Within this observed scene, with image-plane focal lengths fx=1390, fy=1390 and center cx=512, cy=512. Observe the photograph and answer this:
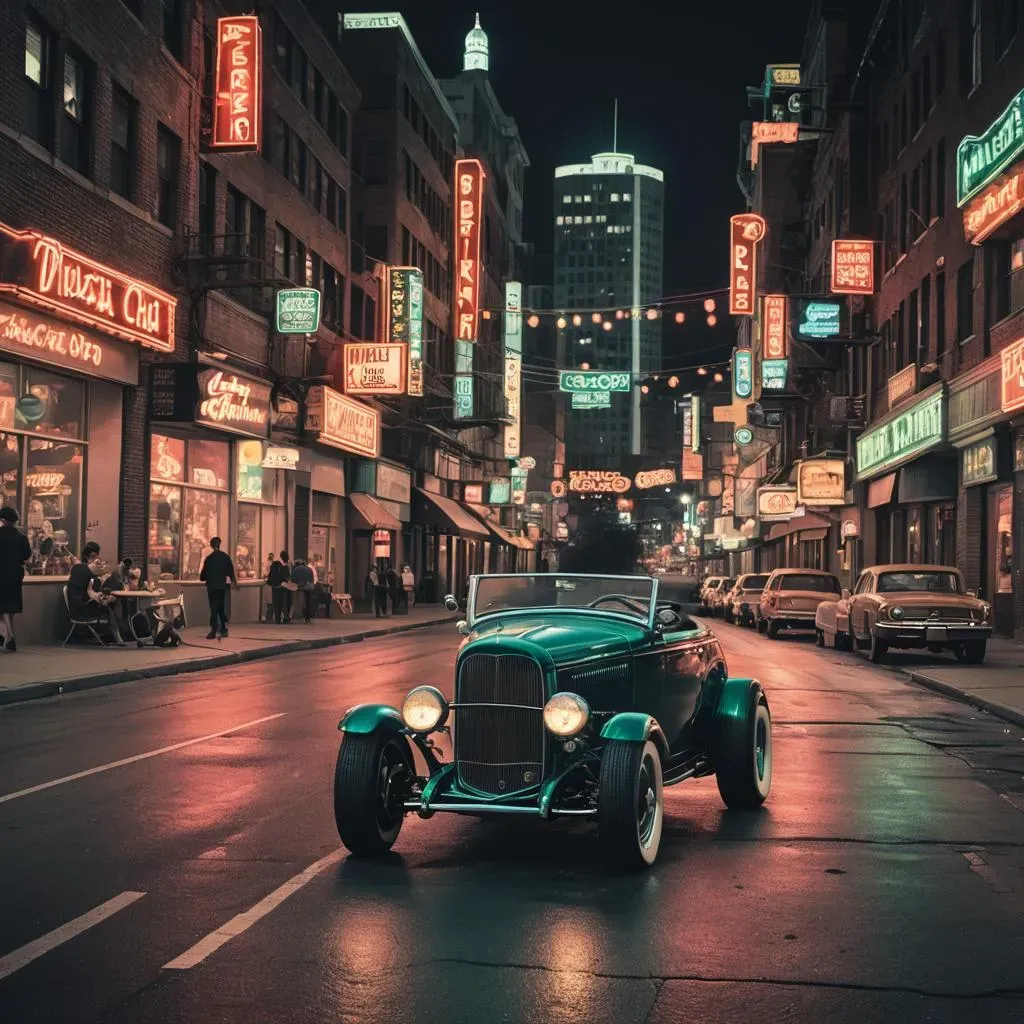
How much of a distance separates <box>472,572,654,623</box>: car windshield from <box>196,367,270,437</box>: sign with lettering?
2086 centimetres

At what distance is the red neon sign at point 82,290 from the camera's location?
21766 mm

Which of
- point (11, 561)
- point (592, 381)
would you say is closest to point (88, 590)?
point (11, 561)

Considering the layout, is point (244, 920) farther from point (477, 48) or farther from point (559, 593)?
point (477, 48)

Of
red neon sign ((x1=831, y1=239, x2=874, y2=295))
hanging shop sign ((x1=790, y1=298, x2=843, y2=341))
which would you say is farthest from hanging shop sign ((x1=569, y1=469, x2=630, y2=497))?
red neon sign ((x1=831, y1=239, x2=874, y2=295))

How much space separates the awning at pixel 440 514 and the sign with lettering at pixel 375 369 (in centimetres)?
1551

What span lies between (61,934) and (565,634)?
3275 mm

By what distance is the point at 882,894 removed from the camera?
7.05 metres

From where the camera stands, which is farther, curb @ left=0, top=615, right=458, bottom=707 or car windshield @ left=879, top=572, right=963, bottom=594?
car windshield @ left=879, top=572, right=963, bottom=594

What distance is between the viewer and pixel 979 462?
3272cm

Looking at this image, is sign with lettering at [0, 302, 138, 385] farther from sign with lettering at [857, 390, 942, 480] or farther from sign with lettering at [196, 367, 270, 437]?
sign with lettering at [857, 390, 942, 480]

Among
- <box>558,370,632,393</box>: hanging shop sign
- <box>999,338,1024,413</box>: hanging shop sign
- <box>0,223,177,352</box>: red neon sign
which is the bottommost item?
<box>999,338,1024,413</box>: hanging shop sign

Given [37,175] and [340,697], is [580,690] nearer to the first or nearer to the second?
[340,697]

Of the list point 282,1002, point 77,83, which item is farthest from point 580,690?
point 77,83

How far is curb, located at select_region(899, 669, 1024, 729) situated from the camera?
15.5m
